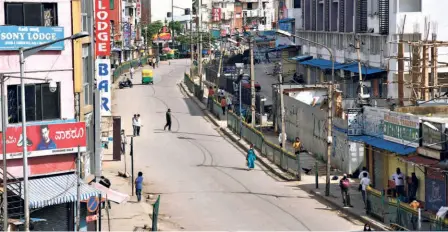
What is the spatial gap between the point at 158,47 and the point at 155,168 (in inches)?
3803

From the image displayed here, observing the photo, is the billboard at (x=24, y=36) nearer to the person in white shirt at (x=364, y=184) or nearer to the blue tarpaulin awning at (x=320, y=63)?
the person in white shirt at (x=364, y=184)

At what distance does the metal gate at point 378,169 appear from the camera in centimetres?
3888

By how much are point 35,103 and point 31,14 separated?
2.73 meters

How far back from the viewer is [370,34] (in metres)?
68.3

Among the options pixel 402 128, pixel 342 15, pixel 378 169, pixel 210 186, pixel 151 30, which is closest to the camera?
pixel 402 128

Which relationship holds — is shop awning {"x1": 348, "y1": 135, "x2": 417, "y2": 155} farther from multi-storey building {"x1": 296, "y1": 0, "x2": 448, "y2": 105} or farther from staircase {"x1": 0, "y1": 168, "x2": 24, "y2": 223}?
multi-storey building {"x1": 296, "y1": 0, "x2": 448, "y2": 105}

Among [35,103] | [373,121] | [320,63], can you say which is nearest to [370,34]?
[320,63]

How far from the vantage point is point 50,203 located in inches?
1185

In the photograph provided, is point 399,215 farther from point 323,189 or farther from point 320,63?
point 320,63

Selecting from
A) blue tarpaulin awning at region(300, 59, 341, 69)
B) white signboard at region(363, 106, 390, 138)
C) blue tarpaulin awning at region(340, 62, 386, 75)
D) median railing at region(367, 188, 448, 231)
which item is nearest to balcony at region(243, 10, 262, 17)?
blue tarpaulin awning at region(300, 59, 341, 69)

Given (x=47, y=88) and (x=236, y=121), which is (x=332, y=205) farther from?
(x=236, y=121)

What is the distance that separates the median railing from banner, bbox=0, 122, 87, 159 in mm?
9613

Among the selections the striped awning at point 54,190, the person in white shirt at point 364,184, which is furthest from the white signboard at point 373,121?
the striped awning at point 54,190

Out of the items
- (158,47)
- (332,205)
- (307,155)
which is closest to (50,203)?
(332,205)
